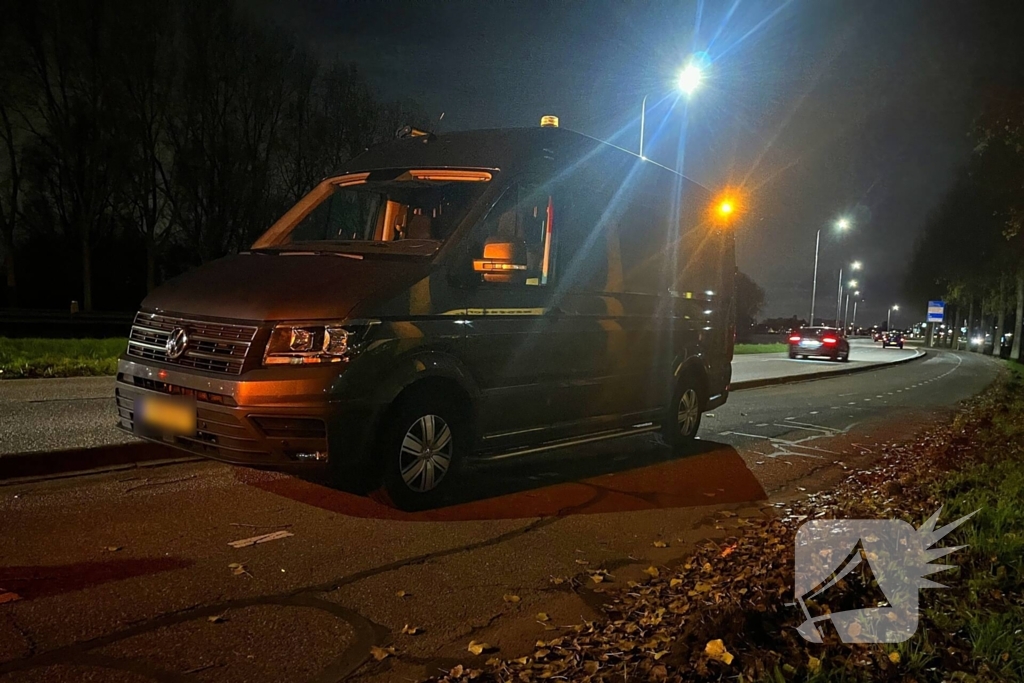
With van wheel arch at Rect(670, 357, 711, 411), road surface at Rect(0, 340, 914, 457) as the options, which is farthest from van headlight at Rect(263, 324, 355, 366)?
van wheel arch at Rect(670, 357, 711, 411)

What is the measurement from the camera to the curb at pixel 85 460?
20.0ft

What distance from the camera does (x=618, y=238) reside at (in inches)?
278

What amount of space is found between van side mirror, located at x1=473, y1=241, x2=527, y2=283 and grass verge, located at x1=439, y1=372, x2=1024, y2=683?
7.09 feet

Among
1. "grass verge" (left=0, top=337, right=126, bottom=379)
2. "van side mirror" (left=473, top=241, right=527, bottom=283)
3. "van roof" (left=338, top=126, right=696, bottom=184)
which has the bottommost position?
"grass verge" (left=0, top=337, right=126, bottom=379)

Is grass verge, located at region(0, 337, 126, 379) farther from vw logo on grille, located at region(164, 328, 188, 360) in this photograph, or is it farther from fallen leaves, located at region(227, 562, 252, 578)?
fallen leaves, located at region(227, 562, 252, 578)

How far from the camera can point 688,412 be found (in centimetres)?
884

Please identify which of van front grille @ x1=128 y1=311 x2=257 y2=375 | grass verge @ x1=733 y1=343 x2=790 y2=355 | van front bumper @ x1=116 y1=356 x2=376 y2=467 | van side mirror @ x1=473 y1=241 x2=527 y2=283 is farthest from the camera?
grass verge @ x1=733 y1=343 x2=790 y2=355

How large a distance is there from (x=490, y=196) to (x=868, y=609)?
3.53 m

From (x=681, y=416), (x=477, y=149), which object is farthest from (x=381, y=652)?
(x=681, y=416)

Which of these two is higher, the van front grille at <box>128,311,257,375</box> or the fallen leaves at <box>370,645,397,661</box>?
the van front grille at <box>128,311,257,375</box>

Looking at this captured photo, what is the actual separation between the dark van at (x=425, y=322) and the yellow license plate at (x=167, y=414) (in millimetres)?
16

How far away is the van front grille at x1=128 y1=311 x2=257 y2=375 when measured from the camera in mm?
4738

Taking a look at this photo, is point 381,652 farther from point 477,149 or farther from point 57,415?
point 57,415

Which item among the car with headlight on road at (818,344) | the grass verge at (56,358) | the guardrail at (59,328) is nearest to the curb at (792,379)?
the car with headlight on road at (818,344)
